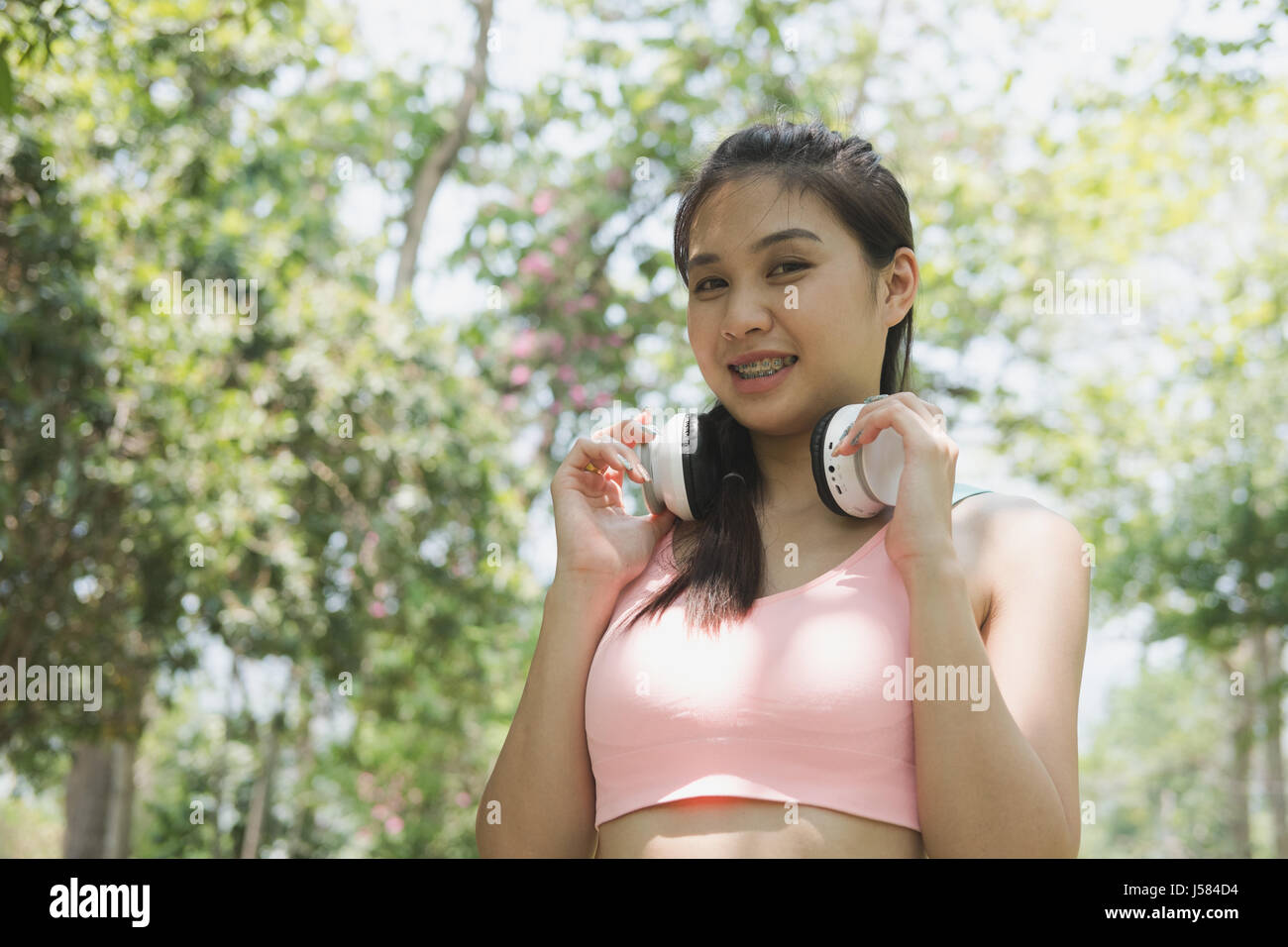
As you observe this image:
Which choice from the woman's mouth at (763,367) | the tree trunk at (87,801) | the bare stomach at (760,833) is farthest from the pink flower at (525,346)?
the bare stomach at (760,833)

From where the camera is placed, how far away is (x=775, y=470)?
1884mm

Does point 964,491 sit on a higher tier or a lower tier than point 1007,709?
higher

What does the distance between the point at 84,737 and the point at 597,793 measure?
5.54 metres

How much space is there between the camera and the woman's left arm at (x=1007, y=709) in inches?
54.6

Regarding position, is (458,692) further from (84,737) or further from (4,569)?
(4,569)

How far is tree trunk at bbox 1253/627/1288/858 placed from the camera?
453 inches

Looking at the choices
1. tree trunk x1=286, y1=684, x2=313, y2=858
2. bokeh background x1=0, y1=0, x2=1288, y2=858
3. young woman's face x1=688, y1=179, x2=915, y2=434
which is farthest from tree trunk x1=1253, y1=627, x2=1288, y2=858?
young woman's face x1=688, y1=179, x2=915, y2=434

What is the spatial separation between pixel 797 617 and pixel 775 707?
0.14 m

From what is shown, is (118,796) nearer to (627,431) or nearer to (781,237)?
(627,431)

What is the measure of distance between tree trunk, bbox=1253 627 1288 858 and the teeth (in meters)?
11.1

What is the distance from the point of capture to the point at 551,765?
169 cm

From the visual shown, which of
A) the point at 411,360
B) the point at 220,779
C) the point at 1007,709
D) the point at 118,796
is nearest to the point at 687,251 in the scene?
the point at 1007,709

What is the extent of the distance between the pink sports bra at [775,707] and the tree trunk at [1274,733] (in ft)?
36.7

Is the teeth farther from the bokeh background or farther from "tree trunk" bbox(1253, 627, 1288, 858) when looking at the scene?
"tree trunk" bbox(1253, 627, 1288, 858)
